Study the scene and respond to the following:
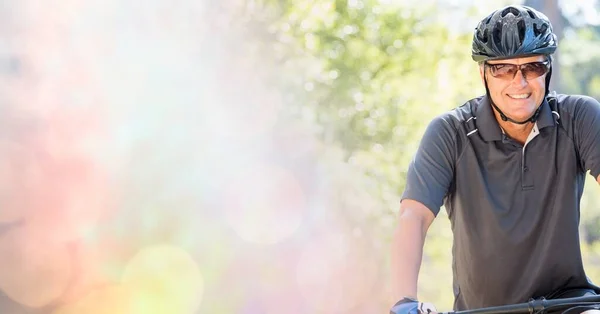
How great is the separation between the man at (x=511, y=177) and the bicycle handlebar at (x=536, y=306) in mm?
405

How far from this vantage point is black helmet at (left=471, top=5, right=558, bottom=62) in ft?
11.5

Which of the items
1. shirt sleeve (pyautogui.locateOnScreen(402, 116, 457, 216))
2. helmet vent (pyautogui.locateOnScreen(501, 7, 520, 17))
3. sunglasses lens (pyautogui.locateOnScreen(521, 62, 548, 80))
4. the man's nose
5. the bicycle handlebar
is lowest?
the bicycle handlebar

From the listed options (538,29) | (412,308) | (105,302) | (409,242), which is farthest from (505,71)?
(105,302)

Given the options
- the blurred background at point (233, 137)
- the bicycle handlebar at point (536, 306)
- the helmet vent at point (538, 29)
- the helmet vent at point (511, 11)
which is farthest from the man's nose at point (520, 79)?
the blurred background at point (233, 137)

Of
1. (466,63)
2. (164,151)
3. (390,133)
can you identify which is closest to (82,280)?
(164,151)

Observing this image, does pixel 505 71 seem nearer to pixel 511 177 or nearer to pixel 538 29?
pixel 538 29

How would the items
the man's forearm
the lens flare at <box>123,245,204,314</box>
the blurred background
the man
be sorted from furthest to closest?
the blurred background
the lens flare at <box>123,245,204,314</box>
the man
the man's forearm

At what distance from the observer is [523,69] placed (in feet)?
11.6

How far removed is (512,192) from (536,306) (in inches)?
25.2

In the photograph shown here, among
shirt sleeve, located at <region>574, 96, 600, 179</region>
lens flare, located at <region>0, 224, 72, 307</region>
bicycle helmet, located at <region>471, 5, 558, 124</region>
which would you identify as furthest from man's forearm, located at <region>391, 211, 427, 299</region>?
lens flare, located at <region>0, 224, 72, 307</region>

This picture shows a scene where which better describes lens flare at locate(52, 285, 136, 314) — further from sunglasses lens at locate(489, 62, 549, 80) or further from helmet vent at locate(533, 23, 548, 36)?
helmet vent at locate(533, 23, 548, 36)

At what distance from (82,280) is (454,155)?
8541 mm

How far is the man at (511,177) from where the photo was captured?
137 inches

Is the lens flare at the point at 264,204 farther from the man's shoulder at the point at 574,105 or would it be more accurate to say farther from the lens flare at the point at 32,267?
the man's shoulder at the point at 574,105
